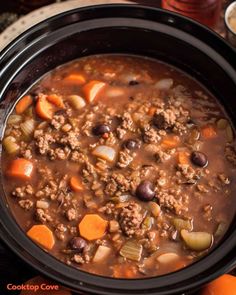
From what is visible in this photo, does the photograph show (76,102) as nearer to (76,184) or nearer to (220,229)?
(76,184)

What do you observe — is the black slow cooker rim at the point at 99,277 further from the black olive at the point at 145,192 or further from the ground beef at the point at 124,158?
the ground beef at the point at 124,158

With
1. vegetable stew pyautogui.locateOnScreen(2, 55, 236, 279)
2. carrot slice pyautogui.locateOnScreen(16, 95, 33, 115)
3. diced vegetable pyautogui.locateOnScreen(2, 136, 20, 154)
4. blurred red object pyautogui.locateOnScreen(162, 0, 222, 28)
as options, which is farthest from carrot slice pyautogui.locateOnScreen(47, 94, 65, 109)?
blurred red object pyautogui.locateOnScreen(162, 0, 222, 28)

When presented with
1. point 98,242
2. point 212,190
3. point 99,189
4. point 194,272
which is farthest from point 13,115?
point 194,272

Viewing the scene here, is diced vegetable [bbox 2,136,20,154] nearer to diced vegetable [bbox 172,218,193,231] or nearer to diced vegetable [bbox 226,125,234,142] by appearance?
diced vegetable [bbox 172,218,193,231]

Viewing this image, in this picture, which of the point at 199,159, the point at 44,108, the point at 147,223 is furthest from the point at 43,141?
the point at 199,159

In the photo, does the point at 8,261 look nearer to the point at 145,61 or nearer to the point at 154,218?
the point at 154,218
